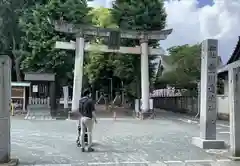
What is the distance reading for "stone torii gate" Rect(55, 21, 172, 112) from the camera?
912 inches

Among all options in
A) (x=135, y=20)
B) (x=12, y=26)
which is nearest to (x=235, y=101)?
(x=135, y=20)

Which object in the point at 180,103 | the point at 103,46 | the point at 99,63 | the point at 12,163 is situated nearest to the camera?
the point at 12,163

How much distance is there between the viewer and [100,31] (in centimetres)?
2402

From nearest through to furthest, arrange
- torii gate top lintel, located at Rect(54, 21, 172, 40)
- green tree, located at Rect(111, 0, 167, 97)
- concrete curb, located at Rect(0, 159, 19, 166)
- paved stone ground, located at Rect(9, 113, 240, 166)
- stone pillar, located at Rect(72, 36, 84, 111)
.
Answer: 1. concrete curb, located at Rect(0, 159, 19, 166)
2. paved stone ground, located at Rect(9, 113, 240, 166)
3. stone pillar, located at Rect(72, 36, 84, 111)
4. torii gate top lintel, located at Rect(54, 21, 172, 40)
5. green tree, located at Rect(111, 0, 167, 97)

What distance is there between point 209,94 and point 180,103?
77.0 ft

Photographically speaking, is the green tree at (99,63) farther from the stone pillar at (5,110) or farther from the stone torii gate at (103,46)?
the stone pillar at (5,110)

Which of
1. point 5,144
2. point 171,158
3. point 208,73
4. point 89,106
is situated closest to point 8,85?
point 5,144

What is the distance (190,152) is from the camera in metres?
9.86

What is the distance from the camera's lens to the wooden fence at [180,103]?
2934 centimetres

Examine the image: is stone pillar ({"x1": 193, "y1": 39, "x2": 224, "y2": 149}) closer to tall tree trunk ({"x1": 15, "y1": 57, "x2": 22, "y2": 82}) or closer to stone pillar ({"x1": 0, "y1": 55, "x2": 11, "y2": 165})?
stone pillar ({"x1": 0, "y1": 55, "x2": 11, "y2": 165})

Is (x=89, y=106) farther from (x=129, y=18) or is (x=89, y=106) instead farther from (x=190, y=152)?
(x=129, y=18)

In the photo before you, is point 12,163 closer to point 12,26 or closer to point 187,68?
point 187,68

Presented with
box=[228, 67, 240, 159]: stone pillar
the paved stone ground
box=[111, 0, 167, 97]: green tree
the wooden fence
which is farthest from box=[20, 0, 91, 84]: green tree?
box=[228, 67, 240, 159]: stone pillar

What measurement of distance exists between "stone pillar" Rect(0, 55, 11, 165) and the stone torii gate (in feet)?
48.0
